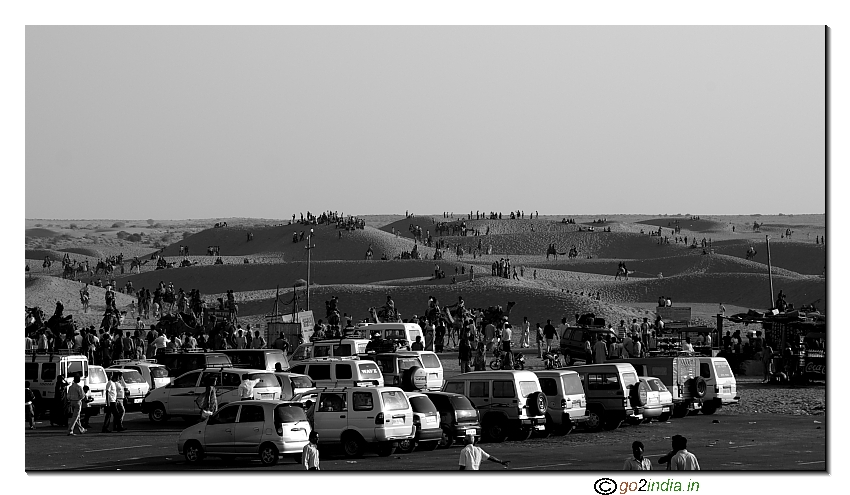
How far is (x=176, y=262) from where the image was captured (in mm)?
83375

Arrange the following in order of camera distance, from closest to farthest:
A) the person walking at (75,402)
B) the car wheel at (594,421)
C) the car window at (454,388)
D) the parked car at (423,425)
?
the parked car at (423,425) → the car window at (454,388) → the person walking at (75,402) → the car wheel at (594,421)

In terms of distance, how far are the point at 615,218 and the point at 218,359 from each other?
5615 inches

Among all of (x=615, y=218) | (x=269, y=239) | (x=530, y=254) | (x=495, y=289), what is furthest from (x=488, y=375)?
(x=615, y=218)

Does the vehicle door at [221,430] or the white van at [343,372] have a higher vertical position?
the white van at [343,372]

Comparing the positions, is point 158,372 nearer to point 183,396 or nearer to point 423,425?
point 183,396

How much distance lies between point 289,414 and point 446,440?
3.28 m

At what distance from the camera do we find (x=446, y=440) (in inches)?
849

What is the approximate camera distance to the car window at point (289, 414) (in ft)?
64.1

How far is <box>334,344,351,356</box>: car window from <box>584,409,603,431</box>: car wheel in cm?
858

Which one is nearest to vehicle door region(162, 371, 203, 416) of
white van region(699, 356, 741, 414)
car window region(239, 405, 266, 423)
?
car window region(239, 405, 266, 423)

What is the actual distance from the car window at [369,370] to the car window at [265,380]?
6.54 feet

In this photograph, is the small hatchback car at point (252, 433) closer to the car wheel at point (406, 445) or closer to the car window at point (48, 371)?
the car wheel at point (406, 445)

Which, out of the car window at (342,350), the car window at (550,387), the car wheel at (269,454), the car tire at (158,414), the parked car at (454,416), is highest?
the car window at (342,350)

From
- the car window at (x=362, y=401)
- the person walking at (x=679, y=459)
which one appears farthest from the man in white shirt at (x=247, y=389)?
the person walking at (x=679, y=459)
